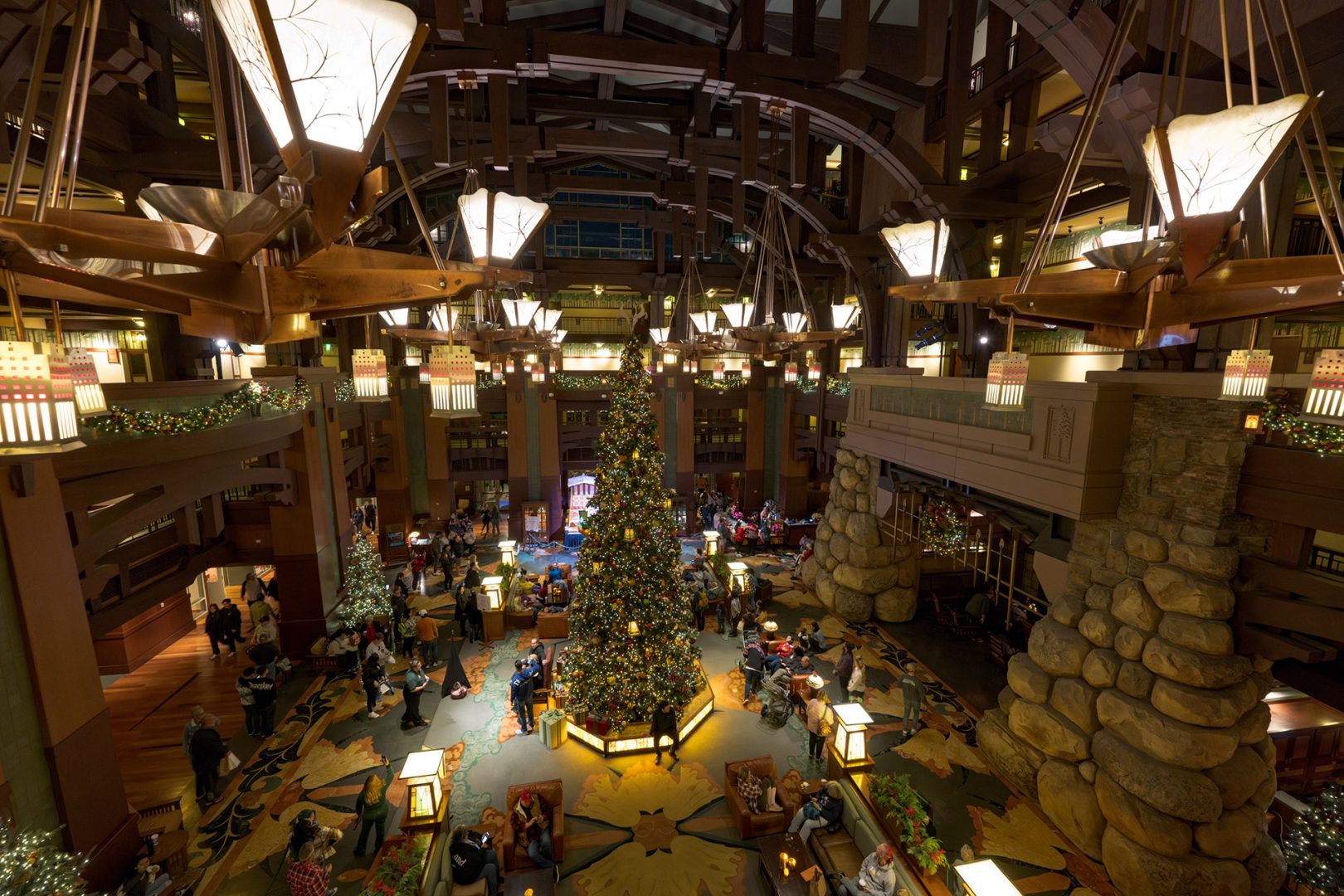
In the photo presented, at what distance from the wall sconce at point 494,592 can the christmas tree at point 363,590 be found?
6.11 ft

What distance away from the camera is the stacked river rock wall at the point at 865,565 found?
11.9 metres

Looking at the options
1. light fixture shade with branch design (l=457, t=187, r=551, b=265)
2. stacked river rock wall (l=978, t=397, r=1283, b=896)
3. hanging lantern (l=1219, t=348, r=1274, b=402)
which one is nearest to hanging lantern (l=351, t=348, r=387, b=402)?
light fixture shade with branch design (l=457, t=187, r=551, b=265)

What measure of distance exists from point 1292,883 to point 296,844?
36.0ft

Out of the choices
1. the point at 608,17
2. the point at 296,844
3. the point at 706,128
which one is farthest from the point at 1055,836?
the point at 608,17

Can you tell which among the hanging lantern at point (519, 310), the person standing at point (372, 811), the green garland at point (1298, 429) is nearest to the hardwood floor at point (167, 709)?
the person standing at point (372, 811)

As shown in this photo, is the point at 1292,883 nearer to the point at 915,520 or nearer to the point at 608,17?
the point at 915,520

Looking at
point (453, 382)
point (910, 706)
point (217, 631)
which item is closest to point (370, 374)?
point (453, 382)

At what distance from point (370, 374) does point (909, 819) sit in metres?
6.84

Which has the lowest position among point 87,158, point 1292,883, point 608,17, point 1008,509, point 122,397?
point 1292,883

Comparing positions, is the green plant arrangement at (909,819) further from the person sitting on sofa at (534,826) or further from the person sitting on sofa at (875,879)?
the person sitting on sofa at (534,826)

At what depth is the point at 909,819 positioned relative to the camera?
5.98 m

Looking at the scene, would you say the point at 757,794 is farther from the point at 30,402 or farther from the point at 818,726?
the point at 30,402

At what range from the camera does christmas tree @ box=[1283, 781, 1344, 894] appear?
499 centimetres

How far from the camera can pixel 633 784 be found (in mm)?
7449
